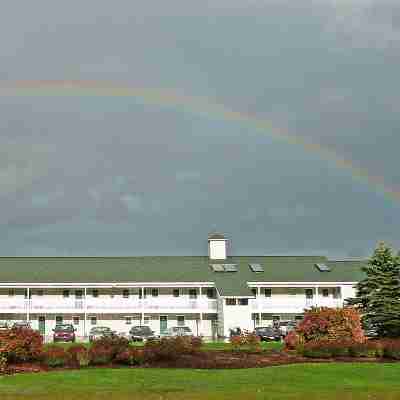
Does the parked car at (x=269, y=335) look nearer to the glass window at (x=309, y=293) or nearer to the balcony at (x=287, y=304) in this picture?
the balcony at (x=287, y=304)

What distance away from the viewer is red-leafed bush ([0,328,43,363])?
2539cm

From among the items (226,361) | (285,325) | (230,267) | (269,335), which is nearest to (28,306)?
(230,267)

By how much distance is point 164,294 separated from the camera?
60.5 m

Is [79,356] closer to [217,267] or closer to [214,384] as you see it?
[214,384]

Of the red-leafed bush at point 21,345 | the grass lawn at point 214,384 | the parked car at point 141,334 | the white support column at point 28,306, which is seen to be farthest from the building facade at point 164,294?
the grass lawn at point 214,384

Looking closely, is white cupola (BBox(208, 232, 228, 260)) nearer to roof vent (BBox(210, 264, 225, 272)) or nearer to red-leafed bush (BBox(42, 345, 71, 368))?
roof vent (BBox(210, 264, 225, 272))

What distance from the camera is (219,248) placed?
67125 millimetres

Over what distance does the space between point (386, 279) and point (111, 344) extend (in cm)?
2448

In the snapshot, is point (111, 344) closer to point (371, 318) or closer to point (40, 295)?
point (371, 318)

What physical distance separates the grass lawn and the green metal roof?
112 ft

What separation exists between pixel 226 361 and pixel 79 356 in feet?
18.3

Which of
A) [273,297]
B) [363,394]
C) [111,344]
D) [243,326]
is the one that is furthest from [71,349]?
[273,297]

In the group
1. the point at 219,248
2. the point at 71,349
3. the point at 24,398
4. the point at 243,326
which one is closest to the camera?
the point at 24,398

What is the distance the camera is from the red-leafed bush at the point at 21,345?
83.3ft
